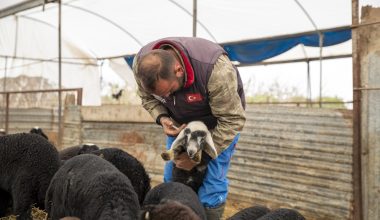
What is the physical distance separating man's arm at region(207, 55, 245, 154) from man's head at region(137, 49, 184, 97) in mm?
292

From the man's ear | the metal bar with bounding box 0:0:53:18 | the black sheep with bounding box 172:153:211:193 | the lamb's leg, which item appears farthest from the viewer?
the metal bar with bounding box 0:0:53:18

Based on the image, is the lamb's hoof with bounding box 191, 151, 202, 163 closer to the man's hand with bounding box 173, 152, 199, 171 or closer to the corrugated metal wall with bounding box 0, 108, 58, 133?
the man's hand with bounding box 173, 152, 199, 171

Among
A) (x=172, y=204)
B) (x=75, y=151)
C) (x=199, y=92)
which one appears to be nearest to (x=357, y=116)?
(x=199, y=92)

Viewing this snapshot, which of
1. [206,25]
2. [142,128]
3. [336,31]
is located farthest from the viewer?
[206,25]

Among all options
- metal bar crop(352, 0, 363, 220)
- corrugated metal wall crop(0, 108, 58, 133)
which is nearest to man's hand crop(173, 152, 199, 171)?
metal bar crop(352, 0, 363, 220)

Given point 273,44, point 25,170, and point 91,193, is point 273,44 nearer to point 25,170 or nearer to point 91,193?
point 25,170

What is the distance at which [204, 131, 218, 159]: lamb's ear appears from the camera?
302 cm

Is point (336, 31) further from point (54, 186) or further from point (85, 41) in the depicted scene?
point (85, 41)

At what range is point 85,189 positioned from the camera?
8.49 ft

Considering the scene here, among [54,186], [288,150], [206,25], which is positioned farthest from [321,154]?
[206,25]

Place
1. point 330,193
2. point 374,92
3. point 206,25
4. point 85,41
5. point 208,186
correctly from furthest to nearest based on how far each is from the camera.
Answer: point 85,41 < point 206,25 < point 330,193 < point 374,92 < point 208,186

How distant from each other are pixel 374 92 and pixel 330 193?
127cm

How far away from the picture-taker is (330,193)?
14.9 feet

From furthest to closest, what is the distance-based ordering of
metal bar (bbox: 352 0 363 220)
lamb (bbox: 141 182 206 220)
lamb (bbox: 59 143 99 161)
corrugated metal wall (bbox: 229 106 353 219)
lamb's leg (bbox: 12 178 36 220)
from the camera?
corrugated metal wall (bbox: 229 106 353 219), lamb (bbox: 59 143 99 161), metal bar (bbox: 352 0 363 220), lamb's leg (bbox: 12 178 36 220), lamb (bbox: 141 182 206 220)
